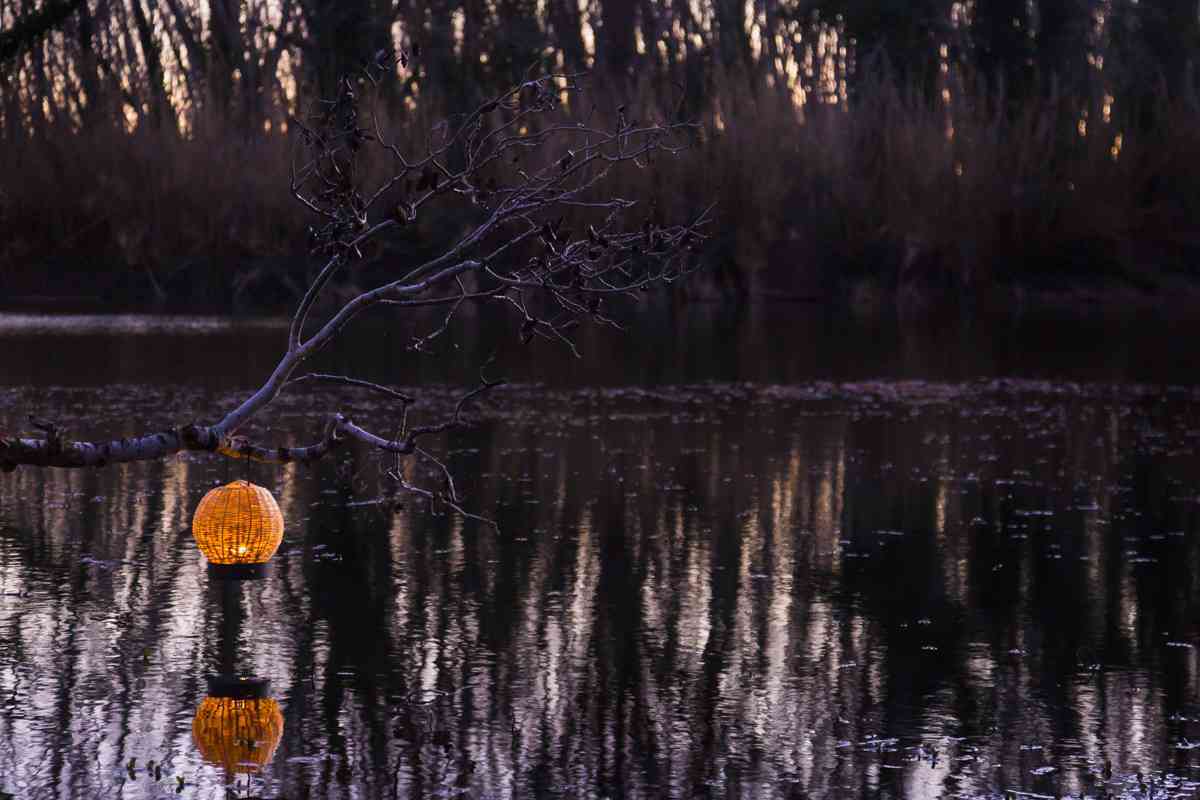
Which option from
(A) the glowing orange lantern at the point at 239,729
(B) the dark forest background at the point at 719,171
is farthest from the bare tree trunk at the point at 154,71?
(A) the glowing orange lantern at the point at 239,729

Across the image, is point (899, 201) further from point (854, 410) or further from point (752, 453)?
point (752, 453)

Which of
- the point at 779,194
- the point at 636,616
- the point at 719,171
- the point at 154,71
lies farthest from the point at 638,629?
the point at 154,71

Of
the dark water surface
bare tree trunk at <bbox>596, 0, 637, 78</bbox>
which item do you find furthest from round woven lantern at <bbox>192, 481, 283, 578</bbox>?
bare tree trunk at <bbox>596, 0, 637, 78</bbox>

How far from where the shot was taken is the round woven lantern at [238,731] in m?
7.13

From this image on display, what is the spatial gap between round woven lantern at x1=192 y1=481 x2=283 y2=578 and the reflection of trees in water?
331mm

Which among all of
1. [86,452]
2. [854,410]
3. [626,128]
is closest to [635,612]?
[626,128]

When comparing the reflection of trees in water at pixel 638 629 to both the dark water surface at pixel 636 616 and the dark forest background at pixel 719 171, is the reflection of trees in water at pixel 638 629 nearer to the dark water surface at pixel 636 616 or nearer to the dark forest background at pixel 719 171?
the dark water surface at pixel 636 616

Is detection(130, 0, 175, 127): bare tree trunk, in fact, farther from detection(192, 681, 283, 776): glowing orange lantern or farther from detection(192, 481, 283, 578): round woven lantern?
detection(192, 681, 283, 776): glowing orange lantern

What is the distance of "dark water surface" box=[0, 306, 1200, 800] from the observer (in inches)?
283

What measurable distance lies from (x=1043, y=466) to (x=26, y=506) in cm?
759

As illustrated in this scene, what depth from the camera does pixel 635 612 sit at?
32.2 feet

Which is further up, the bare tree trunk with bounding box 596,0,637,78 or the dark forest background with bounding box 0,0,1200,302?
the bare tree trunk with bounding box 596,0,637,78

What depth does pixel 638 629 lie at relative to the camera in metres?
9.41

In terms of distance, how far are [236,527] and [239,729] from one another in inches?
60.8
